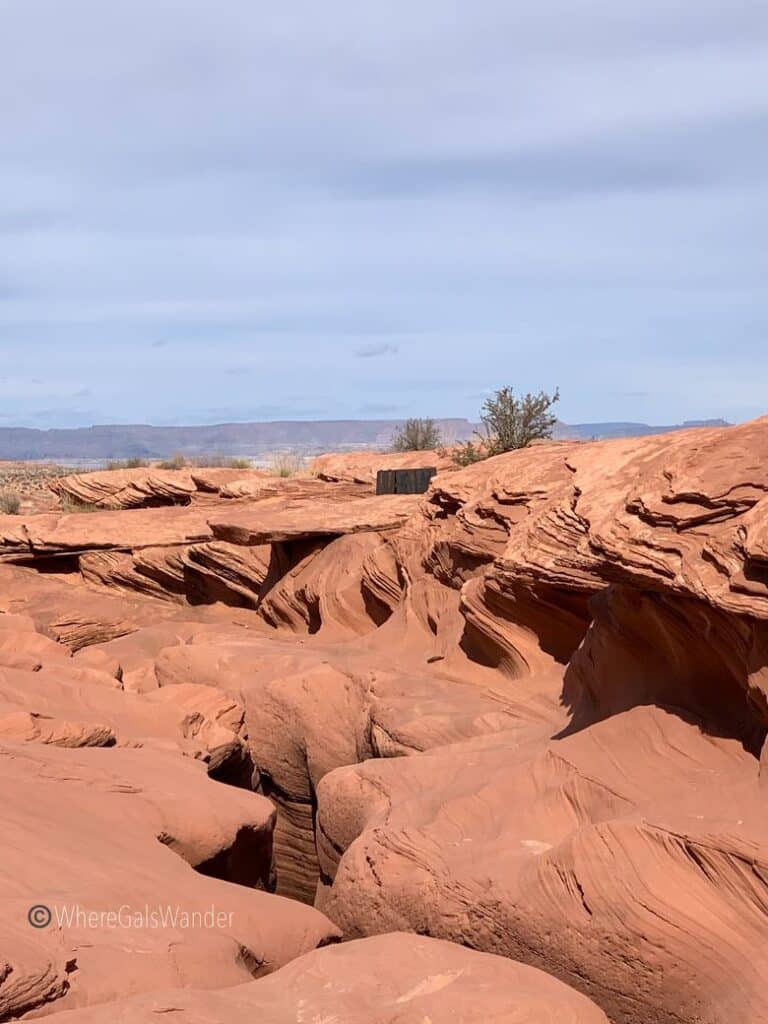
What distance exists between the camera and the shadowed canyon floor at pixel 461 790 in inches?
200

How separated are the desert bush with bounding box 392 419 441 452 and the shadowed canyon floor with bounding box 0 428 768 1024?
58.8 ft

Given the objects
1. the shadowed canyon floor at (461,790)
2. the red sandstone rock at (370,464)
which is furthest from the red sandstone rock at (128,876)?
the red sandstone rock at (370,464)

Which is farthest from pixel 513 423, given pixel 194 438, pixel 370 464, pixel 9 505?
pixel 194 438

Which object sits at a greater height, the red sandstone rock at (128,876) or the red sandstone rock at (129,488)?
the red sandstone rock at (129,488)

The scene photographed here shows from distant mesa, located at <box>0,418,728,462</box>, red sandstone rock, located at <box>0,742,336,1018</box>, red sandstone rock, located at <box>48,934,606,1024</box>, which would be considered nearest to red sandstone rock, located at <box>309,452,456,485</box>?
red sandstone rock, located at <box>0,742,336,1018</box>

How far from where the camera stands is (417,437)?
3178 centimetres

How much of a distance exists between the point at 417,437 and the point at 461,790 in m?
24.4

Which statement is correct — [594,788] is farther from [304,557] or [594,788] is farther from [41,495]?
[41,495]

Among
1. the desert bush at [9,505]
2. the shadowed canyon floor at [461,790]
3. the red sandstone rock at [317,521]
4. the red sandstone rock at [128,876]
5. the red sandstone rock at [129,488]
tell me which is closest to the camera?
the red sandstone rock at [128,876]

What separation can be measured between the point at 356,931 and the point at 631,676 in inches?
103

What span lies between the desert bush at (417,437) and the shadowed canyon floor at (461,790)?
58.8 ft

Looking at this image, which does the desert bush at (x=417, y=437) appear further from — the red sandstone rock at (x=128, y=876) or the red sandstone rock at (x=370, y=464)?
the red sandstone rock at (x=128, y=876)

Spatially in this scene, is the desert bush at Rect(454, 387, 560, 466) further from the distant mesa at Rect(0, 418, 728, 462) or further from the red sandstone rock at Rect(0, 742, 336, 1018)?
the distant mesa at Rect(0, 418, 728, 462)

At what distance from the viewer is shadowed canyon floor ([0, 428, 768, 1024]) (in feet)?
16.7
